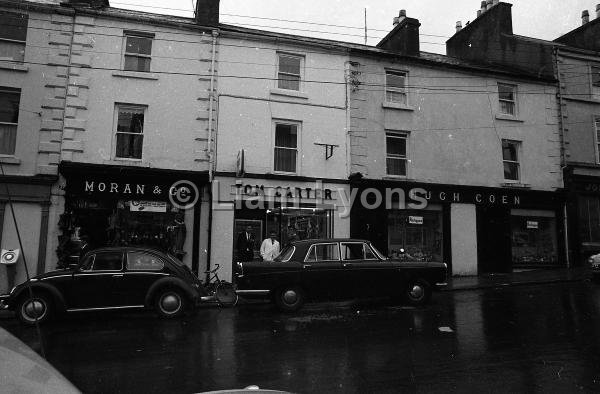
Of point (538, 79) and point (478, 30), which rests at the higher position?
point (478, 30)

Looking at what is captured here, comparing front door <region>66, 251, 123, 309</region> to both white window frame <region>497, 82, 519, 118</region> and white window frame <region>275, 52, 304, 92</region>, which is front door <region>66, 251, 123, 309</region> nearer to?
white window frame <region>275, 52, 304, 92</region>

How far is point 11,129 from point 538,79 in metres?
19.8

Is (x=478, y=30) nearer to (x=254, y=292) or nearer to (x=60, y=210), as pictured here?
(x=254, y=292)

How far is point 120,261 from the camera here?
9445 millimetres

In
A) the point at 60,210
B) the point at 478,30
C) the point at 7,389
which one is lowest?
the point at 7,389

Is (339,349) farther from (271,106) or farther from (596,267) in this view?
(596,267)

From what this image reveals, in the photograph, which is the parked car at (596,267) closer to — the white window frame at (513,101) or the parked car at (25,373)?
the white window frame at (513,101)

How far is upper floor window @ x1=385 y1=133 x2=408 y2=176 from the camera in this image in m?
16.9

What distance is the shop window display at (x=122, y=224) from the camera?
13.3 metres

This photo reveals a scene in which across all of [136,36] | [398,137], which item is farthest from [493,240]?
[136,36]

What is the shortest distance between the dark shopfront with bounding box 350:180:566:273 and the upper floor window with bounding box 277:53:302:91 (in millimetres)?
4271

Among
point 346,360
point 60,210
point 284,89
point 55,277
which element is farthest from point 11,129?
point 346,360

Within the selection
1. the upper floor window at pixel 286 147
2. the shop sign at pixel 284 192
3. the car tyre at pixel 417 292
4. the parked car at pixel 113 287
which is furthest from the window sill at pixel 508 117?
the parked car at pixel 113 287

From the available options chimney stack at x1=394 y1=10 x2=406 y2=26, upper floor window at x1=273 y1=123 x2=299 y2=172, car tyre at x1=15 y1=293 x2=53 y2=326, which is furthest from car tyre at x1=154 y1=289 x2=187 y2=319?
chimney stack at x1=394 y1=10 x2=406 y2=26
